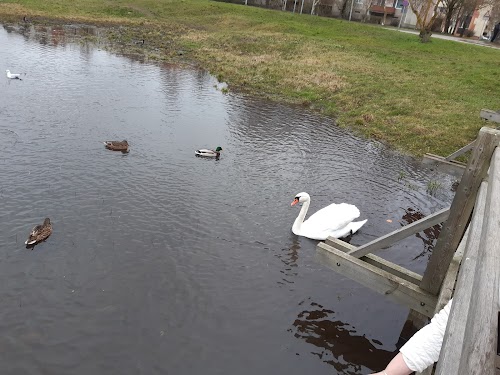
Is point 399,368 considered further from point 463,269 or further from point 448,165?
point 448,165

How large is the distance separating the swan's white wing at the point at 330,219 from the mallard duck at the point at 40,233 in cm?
638

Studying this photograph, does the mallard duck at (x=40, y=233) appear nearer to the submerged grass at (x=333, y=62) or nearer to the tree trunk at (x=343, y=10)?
the submerged grass at (x=333, y=62)

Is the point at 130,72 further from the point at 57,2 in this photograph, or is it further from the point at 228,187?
the point at 57,2

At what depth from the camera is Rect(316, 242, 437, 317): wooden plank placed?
7255 mm

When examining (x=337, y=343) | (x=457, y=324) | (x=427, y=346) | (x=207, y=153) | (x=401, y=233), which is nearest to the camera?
(x=457, y=324)

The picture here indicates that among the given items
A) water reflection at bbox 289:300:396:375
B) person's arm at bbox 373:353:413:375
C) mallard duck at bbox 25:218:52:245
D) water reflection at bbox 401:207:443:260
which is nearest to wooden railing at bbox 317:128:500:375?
person's arm at bbox 373:353:413:375

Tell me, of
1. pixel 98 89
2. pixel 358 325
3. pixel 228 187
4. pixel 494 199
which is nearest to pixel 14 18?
pixel 98 89

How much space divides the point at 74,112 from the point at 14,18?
3683 centimetres

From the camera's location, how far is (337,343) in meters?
8.41

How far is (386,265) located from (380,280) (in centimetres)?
48

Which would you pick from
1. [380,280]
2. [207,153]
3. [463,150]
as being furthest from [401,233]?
[207,153]

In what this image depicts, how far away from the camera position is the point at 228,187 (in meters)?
14.4

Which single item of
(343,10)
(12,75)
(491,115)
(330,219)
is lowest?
(12,75)

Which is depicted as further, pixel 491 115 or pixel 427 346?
pixel 491 115
